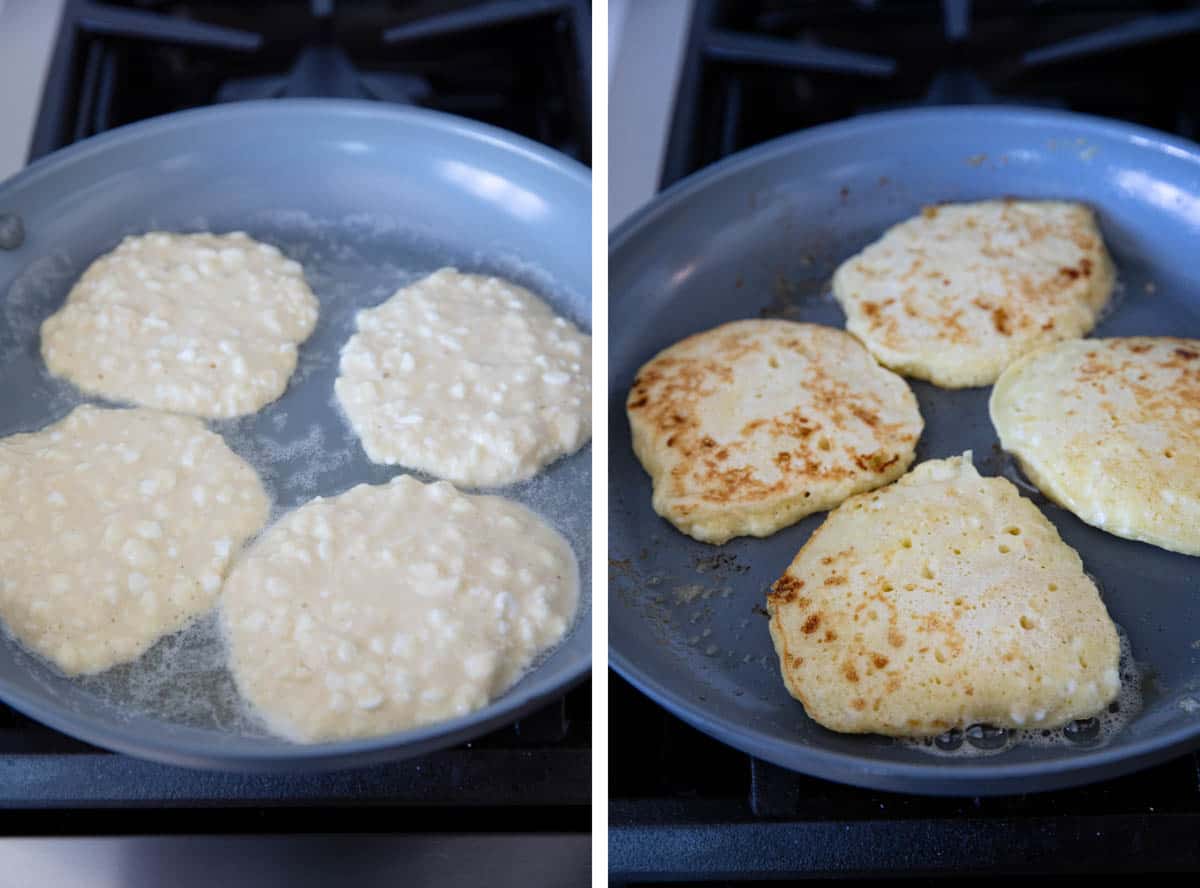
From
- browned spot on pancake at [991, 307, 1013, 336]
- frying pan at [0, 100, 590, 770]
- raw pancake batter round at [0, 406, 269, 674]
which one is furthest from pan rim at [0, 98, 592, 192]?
browned spot on pancake at [991, 307, 1013, 336]

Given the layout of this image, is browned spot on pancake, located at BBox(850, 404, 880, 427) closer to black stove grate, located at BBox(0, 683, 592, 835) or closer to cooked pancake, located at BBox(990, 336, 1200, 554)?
cooked pancake, located at BBox(990, 336, 1200, 554)

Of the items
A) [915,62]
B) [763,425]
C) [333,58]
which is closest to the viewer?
[763,425]

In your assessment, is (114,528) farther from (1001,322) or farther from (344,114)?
(1001,322)

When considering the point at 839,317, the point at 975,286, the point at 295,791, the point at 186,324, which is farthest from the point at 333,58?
the point at 295,791

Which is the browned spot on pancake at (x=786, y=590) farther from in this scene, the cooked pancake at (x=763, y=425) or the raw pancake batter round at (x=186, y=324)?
the raw pancake batter round at (x=186, y=324)

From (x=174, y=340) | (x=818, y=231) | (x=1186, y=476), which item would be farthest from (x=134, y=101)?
(x=1186, y=476)

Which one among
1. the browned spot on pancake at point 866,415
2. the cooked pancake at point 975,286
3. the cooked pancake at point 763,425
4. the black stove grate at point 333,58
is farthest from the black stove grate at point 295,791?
the black stove grate at point 333,58
